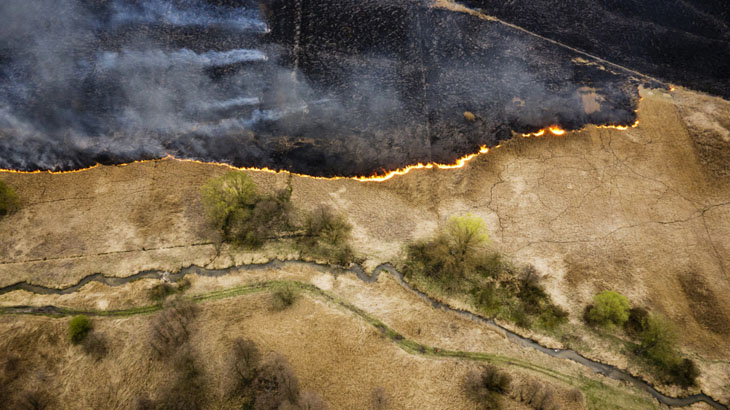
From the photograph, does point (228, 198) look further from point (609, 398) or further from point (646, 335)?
point (646, 335)

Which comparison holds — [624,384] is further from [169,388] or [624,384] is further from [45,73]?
[45,73]

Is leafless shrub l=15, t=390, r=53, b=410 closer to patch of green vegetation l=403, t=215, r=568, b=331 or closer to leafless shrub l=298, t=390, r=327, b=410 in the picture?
leafless shrub l=298, t=390, r=327, b=410

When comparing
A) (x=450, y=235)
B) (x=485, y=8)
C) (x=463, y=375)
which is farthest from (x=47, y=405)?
(x=485, y=8)

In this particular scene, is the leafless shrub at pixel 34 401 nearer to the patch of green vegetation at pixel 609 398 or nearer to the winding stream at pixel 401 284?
the winding stream at pixel 401 284

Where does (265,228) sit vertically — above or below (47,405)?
above

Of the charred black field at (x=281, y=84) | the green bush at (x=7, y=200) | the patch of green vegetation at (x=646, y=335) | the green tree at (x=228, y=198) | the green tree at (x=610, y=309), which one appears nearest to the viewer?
the patch of green vegetation at (x=646, y=335)

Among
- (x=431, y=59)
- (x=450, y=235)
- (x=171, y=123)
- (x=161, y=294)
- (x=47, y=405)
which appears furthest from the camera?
(x=431, y=59)

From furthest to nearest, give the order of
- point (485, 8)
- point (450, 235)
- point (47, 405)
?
1. point (485, 8)
2. point (450, 235)
3. point (47, 405)

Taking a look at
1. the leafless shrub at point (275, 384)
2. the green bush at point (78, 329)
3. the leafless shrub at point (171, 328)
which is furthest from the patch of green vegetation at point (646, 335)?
the green bush at point (78, 329)
